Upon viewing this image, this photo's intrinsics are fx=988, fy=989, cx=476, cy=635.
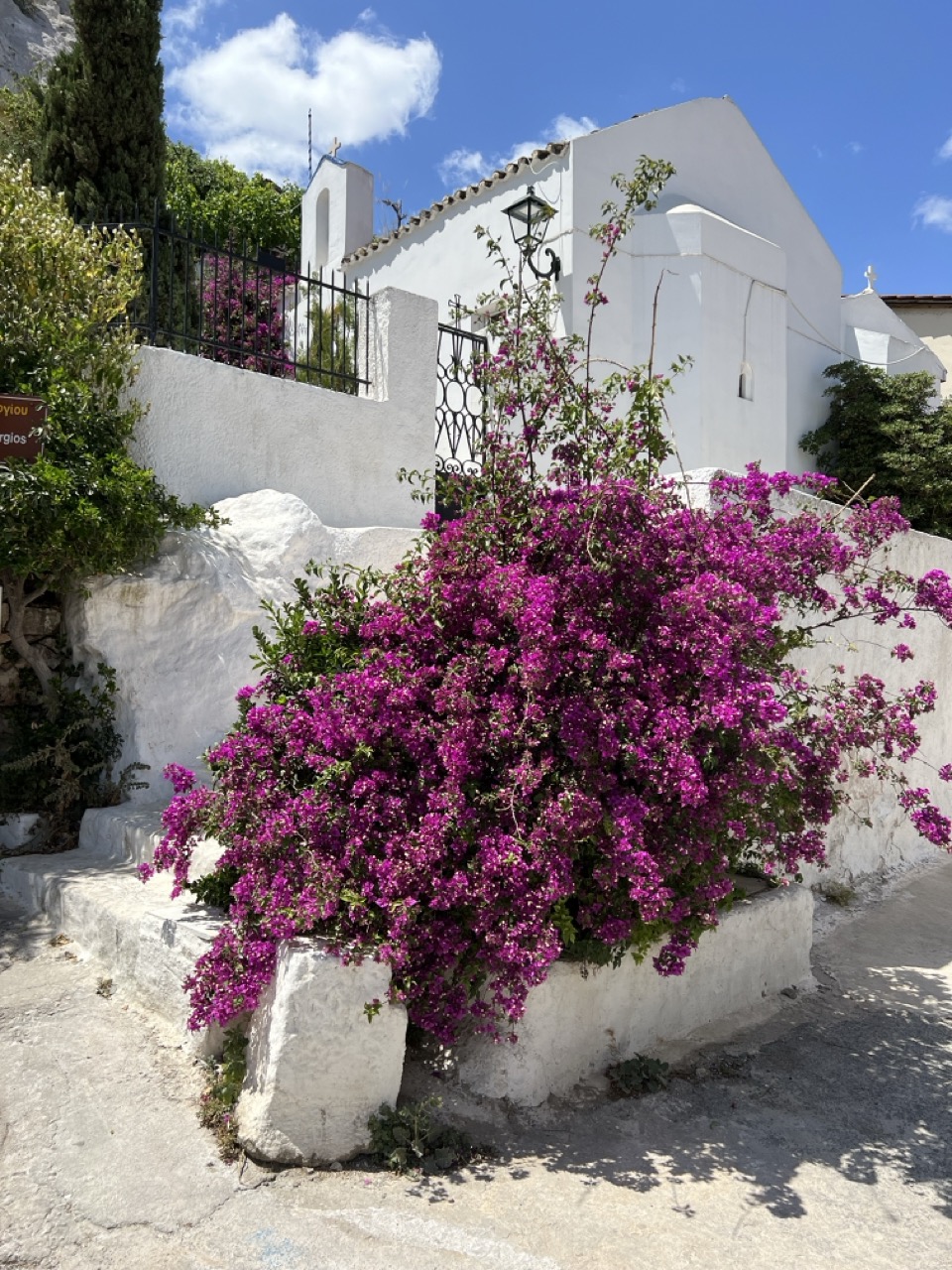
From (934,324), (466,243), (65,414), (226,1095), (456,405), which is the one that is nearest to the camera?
(226,1095)

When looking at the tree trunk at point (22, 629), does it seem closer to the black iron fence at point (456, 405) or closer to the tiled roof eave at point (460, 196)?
the black iron fence at point (456, 405)

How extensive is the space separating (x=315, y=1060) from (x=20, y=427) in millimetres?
3565

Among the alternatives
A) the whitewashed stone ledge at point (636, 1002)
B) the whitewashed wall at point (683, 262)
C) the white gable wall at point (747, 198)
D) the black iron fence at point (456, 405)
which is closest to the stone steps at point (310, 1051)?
the whitewashed stone ledge at point (636, 1002)

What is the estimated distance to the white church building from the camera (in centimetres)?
1139

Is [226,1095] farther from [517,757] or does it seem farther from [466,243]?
[466,243]

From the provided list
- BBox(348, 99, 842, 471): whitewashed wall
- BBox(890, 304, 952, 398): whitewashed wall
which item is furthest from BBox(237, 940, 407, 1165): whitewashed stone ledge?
BBox(890, 304, 952, 398): whitewashed wall

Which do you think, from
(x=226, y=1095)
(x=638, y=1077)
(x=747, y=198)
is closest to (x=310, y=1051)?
(x=226, y=1095)

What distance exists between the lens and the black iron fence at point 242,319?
6305mm

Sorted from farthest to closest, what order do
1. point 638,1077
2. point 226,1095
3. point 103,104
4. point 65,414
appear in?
point 103,104, point 65,414, point 638,1077, point 226,1095

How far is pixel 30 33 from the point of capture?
21781 mm

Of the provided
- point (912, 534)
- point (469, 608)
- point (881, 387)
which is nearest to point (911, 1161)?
point (469, 608)

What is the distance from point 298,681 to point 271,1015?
134 centimetres

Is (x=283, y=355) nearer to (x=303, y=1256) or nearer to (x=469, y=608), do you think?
(x=469, y=608)

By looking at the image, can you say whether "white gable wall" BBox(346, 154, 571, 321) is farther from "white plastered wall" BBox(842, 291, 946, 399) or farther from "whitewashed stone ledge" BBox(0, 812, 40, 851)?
"whitewashed stone ledge" BBox(0, 812, 40, 851)
